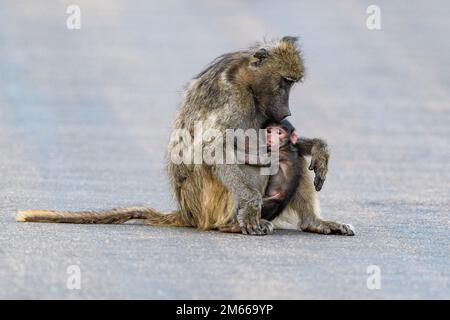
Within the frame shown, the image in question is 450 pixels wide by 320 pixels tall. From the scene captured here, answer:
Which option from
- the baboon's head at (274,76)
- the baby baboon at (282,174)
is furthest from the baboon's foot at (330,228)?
the baboon's head at (274,76)

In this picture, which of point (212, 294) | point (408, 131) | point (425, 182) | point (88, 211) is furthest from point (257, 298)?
point (408, 131)

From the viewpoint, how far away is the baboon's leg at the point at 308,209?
987cm

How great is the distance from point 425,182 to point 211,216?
396 centimetres

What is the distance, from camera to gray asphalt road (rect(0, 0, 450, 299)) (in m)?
8.02

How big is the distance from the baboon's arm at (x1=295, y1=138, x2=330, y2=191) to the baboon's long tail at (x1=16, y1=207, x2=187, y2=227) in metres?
0.97

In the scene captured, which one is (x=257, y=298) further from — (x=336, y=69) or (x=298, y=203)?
(x=336, y=69)

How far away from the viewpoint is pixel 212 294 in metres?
7.38

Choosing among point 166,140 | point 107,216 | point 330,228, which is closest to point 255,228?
point 330,228

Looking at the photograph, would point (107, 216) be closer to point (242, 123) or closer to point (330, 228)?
point (242, 123)

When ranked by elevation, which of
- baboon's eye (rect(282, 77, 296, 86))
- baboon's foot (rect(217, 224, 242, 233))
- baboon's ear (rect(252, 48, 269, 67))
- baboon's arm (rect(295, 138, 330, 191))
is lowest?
baboon's foot (rect(217, 224, 242, 233))

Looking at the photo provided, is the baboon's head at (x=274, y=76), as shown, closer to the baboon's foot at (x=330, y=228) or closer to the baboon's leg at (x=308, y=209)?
the baboon's leg at (x=308, y=209)

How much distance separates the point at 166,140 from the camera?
15.7 metres

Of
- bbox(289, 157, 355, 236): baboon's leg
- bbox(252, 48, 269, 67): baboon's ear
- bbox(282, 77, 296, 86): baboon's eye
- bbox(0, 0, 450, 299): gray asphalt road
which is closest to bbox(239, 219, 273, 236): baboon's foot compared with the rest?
bbox(0, 0, 450, 299): gray asphalt road

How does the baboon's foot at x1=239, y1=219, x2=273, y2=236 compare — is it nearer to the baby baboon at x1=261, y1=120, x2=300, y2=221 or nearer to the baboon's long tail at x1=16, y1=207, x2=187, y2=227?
the baby baboon at x1=261, y1=120, x2=300, y2=221
